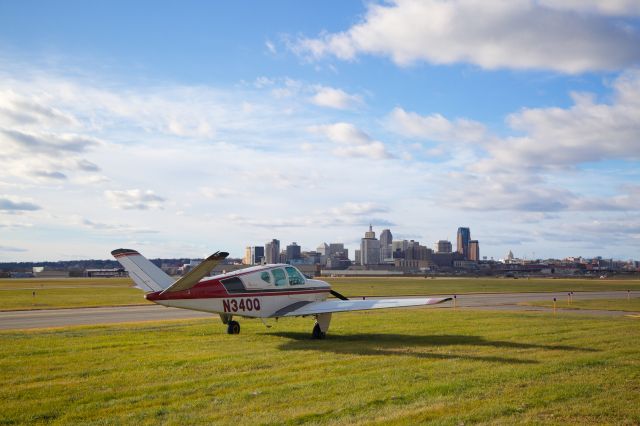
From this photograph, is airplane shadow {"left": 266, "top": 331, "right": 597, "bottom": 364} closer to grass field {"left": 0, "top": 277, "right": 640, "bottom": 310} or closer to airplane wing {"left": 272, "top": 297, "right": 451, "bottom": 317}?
airplane wing {"left": 272, "top": 297, "right": 451, "bottom": 317}

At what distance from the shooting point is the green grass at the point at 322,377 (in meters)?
9.29

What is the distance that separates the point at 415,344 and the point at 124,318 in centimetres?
1702

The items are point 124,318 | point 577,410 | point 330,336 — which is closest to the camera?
point 577,410

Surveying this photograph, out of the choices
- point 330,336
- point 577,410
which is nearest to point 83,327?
point 330,336

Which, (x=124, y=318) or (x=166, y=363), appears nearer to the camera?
(x=166, y=363)

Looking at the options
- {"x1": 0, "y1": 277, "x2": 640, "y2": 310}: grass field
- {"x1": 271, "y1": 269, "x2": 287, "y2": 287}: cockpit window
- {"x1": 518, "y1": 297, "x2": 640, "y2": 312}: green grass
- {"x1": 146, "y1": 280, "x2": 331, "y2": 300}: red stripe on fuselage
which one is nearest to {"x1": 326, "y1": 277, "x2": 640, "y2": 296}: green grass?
{"x1": 0, "y1": 277, "x2": 640, "y2": 310}: grass field

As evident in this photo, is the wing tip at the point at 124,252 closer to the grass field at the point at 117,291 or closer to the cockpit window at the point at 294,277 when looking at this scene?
the cockpit window at the point at 294,277

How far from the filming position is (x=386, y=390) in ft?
35.8

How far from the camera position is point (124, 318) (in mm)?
28656

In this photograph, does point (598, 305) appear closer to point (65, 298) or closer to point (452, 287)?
point (452, 287)

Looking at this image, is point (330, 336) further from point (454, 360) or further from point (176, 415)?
point (176, 415)

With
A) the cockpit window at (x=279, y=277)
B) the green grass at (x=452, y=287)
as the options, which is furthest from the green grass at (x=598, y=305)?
the cockpit window at (x=279, y=277)

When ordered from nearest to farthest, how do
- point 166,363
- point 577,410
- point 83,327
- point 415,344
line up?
point 577,410
point 166,363
point 415,344
point 83,327

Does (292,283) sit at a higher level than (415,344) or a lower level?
higher
